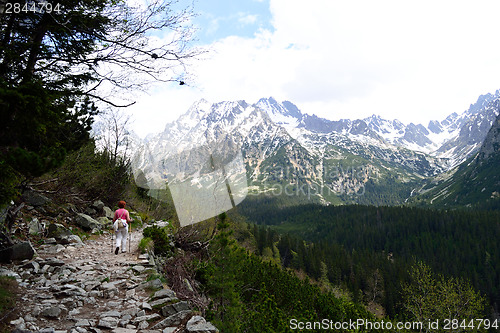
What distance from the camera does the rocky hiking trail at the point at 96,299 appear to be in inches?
205

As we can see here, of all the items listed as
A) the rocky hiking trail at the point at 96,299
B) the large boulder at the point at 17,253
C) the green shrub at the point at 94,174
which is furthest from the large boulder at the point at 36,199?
the large boulder at the point at 17,253

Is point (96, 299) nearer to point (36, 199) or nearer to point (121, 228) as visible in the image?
point (121, 228)

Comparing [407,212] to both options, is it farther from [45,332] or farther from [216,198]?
[45,332]

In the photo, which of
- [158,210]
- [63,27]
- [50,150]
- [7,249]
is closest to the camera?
[50,150]

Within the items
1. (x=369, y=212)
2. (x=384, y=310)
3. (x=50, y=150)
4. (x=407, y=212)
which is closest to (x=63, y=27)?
(x=50, y=150)

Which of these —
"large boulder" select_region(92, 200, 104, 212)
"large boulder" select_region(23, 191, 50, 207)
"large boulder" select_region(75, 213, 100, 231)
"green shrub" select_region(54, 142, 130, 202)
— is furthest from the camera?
"large boulder" select_region(92, 200, 104, 212)

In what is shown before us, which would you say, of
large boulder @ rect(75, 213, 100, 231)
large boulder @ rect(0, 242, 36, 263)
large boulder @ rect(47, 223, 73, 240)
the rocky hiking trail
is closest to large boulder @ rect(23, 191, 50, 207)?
large boulder @ rect(75, 213, 100, 231)

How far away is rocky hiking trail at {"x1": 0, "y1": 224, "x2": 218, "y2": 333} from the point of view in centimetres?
522

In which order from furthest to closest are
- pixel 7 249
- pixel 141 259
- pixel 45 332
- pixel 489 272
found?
1. pixel 489 272
2. pixel 141 259
3. pixel 7 249
4. pixel 45 332

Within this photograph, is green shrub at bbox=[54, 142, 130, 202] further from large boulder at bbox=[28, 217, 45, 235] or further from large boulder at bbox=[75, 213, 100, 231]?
large boulder at bbox=[28, 217, 45, 235]

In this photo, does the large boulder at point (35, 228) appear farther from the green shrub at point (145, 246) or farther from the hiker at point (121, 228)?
the green shrub at point (145, 246)

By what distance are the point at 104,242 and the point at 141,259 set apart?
5.11m

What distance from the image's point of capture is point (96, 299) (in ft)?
21.5

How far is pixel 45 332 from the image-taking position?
15.0ft
